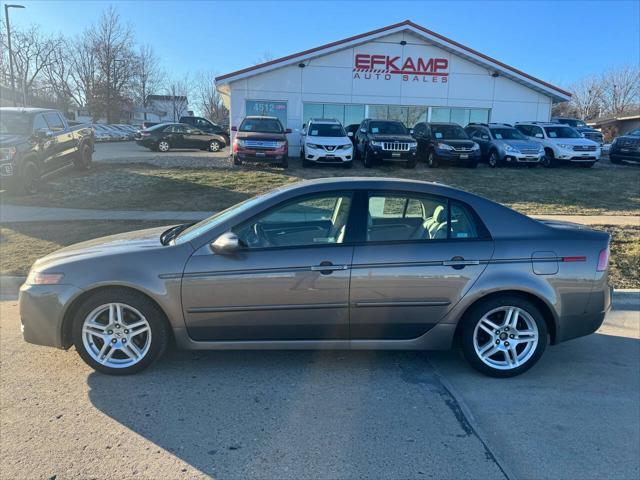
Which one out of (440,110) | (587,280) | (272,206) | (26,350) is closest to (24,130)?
(26,350)

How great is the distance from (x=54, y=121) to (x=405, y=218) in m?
12.2

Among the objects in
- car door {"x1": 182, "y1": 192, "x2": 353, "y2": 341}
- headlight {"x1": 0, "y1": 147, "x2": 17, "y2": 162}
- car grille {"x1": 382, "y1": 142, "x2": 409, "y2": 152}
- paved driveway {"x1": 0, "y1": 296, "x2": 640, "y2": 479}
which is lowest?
paved driveway {"x1": 0, "y1": 296, "x2": 640, "y2": 479}

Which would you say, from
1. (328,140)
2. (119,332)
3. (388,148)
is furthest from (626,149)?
(119,332)

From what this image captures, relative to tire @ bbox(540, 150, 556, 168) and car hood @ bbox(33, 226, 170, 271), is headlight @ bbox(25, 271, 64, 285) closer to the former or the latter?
car hood @ bbox(33, 226, 170, 271)

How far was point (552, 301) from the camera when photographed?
151 inches

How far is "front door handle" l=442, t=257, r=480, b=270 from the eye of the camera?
12.3 ft

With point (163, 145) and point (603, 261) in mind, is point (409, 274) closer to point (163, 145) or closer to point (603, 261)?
point (603, 261)

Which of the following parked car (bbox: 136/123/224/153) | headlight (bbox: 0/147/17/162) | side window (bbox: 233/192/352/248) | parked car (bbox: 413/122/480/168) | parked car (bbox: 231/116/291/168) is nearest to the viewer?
side window (bbox: 233/192/352/248)

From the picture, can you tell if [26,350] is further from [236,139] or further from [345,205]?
[236,139]

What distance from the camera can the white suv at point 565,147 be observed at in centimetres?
1812

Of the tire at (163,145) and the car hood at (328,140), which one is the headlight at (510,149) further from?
the tire at (163,145)

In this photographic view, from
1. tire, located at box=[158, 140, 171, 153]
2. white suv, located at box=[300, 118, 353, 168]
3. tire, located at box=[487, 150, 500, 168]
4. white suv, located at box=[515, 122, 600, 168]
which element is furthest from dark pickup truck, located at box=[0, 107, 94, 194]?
white suv, located at box=[515, 122, 600, 168]

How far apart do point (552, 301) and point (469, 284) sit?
0.68 meters

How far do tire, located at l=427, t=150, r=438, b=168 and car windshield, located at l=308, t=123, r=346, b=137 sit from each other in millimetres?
3178
